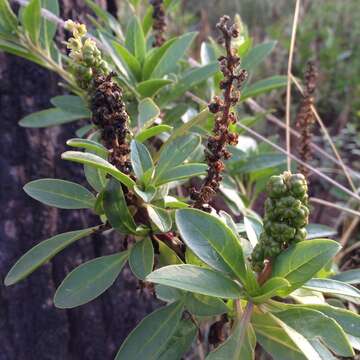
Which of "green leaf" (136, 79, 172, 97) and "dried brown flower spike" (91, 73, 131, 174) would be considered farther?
"green leaf" (136, 79, 172, 97)

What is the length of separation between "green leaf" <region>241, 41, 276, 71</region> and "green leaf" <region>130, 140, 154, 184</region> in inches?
23.7

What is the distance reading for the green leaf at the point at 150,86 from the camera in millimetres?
1081

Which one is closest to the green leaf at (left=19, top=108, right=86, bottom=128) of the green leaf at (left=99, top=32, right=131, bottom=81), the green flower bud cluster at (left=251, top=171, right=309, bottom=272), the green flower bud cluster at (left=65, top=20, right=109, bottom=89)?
the green leaf at (left=99, top=32, right=131, bottom=81)

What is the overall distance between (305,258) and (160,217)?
0.23 meters

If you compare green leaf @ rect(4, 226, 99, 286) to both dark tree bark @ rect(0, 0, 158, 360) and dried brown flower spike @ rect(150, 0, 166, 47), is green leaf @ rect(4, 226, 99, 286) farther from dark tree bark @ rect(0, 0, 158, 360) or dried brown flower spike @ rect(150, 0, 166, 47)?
dried brown flower spike @ rect(150, 0, 166, 47)

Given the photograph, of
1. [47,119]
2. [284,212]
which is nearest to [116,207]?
[284,212]

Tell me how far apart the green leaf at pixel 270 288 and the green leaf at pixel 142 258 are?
17cm

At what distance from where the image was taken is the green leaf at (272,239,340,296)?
0.71m

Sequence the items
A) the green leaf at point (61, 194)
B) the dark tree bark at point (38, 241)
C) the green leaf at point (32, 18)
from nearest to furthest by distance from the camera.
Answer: the green leaf at point (61, 194)
the green leaf at point (32, 18)
the dark tree bark at point (38, 241)

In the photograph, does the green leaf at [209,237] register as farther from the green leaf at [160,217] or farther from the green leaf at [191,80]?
the green leaf at [191,80]

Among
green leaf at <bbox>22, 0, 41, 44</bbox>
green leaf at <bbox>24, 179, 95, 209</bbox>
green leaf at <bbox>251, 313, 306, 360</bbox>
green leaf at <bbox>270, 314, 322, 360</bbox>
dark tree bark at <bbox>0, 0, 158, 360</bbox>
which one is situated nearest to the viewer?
green leaf at <bbox>270, 314, 322, 360</bbox>

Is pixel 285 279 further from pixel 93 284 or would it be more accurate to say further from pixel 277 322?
pixel 93 284

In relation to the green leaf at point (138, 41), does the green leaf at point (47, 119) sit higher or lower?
lower

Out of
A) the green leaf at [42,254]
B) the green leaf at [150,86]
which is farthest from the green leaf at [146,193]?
the green leaf at [150,86]
